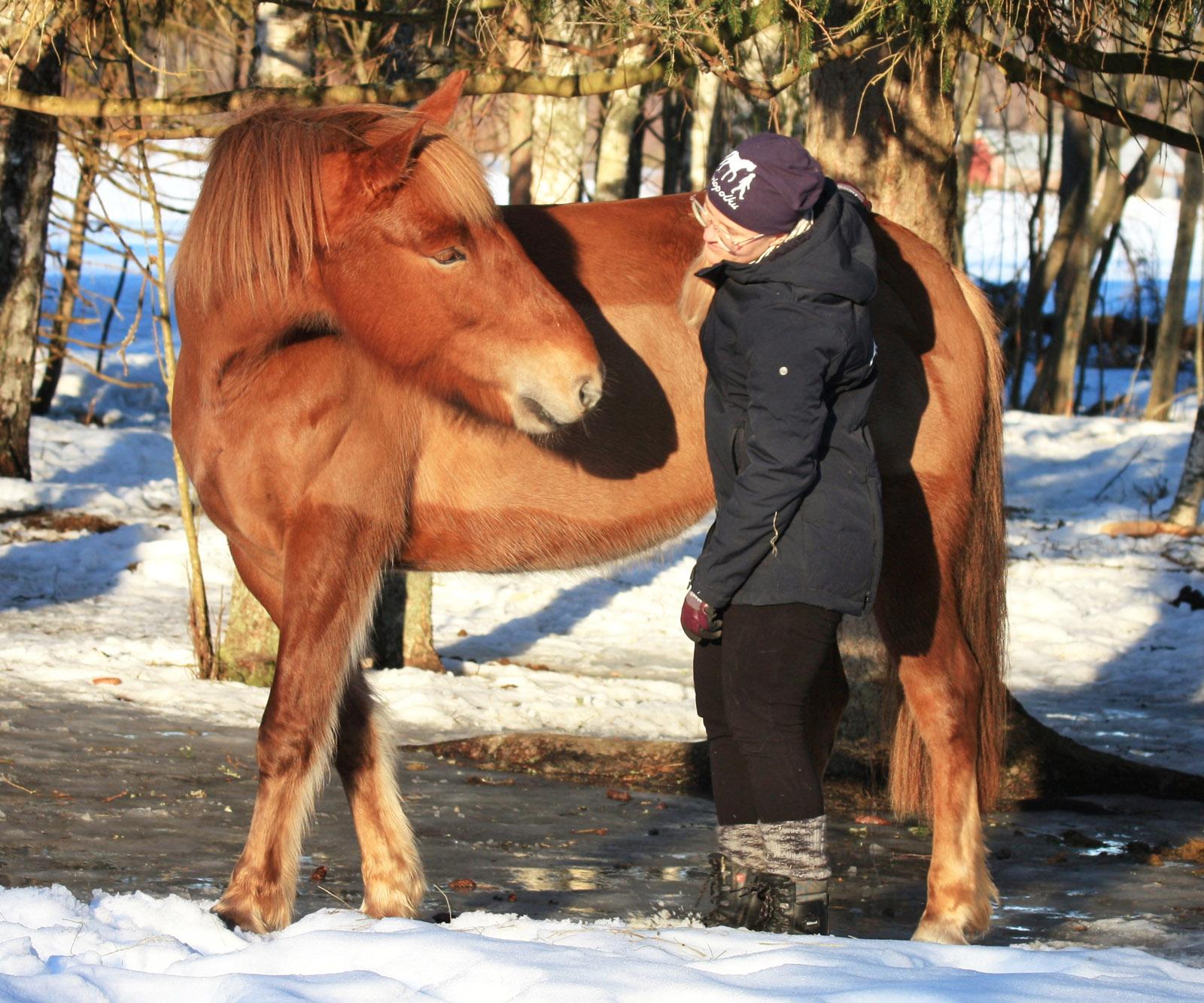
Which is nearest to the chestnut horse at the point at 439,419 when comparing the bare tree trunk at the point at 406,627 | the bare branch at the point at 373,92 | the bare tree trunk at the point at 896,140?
the bare branch at the point at 373,92

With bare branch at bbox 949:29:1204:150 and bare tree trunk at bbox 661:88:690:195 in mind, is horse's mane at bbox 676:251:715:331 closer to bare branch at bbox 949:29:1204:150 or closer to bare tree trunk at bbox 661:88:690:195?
bare branch at bbox 949:29:1204:150

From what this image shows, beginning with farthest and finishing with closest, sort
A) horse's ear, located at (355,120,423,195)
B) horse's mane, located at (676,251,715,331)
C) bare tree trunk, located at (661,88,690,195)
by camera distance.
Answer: bare tree trunk, located at (661,88,690,195), horse's mane, located at (676,251,715,331), horse's ear, located at (355,120,423,195)

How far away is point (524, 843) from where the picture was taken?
13.4 ft

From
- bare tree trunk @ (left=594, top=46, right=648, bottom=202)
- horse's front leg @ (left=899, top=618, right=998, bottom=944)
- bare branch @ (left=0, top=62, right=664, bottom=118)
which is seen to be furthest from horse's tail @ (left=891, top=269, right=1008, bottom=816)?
bare tree trunk @ (left=594, top=46, right=648, bottom=202)

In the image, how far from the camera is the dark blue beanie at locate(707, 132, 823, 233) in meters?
2.70

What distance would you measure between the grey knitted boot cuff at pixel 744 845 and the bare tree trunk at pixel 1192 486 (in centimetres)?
851

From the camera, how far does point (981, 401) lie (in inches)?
153

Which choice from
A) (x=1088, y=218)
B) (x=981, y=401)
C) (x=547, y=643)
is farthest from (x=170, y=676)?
(x=1088, y=218)

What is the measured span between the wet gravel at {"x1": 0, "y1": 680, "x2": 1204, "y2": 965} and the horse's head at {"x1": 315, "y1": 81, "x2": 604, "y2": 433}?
148 centimetres

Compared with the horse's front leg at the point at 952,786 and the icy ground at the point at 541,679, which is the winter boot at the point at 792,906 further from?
the horse's front leg at the point at 952,786

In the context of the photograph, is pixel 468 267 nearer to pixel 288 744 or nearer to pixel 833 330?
pixel 833 330

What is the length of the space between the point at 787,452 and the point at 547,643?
551 centimetres

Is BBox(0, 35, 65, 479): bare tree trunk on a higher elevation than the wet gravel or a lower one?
higher

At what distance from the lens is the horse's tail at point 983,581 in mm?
3920
